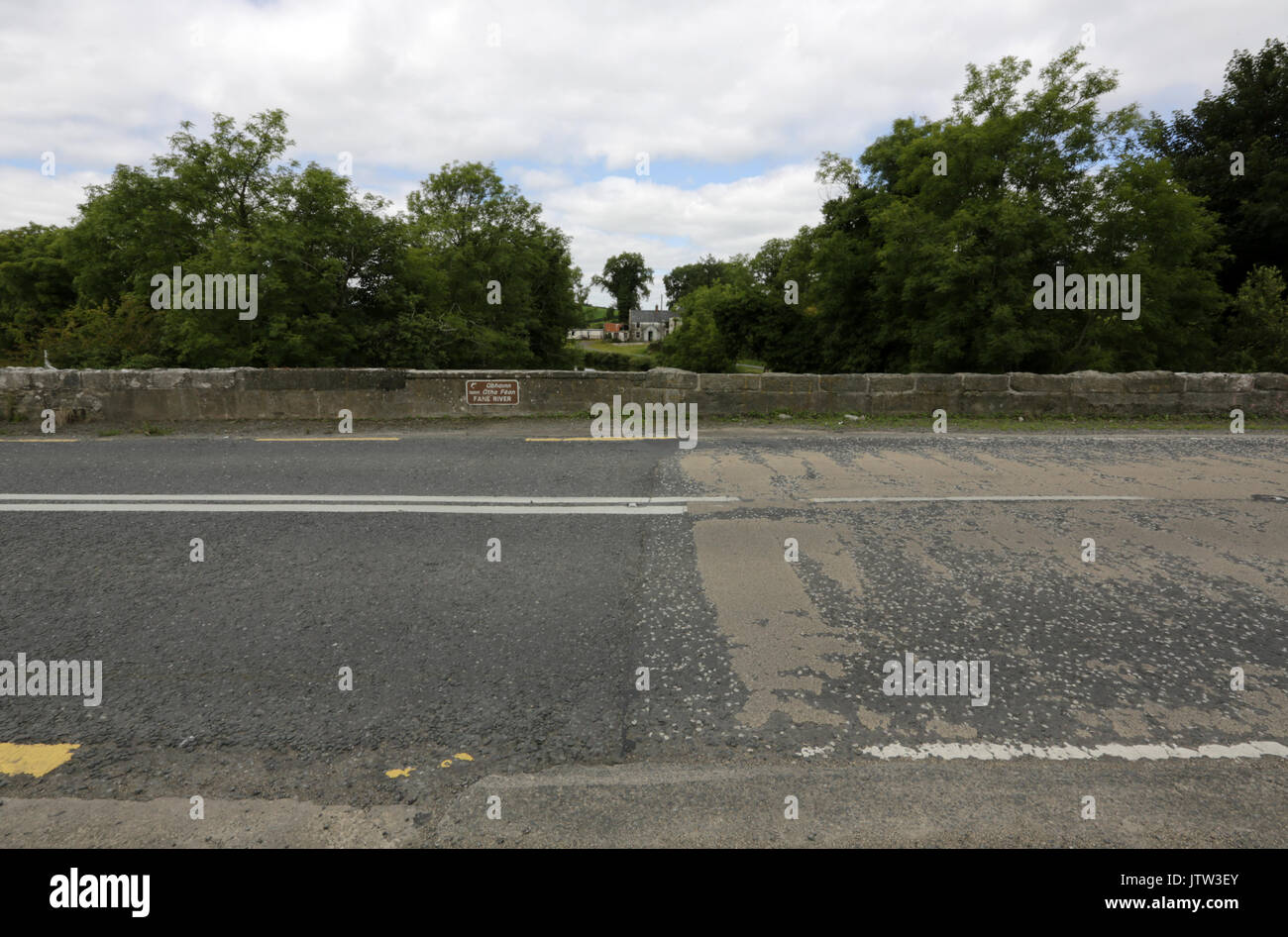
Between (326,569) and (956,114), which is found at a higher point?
(956,114)

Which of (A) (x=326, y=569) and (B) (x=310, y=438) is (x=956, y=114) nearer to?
(B) (x=310, y=438)

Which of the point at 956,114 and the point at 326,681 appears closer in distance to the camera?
the point at 326,681

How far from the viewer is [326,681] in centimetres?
299

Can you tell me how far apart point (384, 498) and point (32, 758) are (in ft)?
11.8

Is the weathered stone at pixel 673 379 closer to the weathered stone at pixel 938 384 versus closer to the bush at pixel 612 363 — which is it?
the weathered stone at pixel 938 384

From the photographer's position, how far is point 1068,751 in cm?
254

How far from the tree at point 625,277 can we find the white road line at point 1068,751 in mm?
121337

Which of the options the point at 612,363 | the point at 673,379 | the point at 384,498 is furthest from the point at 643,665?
the point at 612,363

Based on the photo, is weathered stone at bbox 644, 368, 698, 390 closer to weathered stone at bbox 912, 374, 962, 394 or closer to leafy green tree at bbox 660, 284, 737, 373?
weathered stone at bbox 912, 374, 962, 394

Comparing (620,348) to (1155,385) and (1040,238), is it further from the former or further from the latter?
(1155,385)

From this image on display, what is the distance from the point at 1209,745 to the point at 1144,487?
4.87 metres

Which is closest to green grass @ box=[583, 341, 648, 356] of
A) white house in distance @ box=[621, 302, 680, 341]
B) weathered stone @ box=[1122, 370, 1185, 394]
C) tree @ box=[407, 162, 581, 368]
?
white house in distance @ box=[621, 302, 680, 341]

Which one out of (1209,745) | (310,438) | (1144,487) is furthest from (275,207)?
(1209,745)

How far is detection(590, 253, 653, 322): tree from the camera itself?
120812 millimetres
